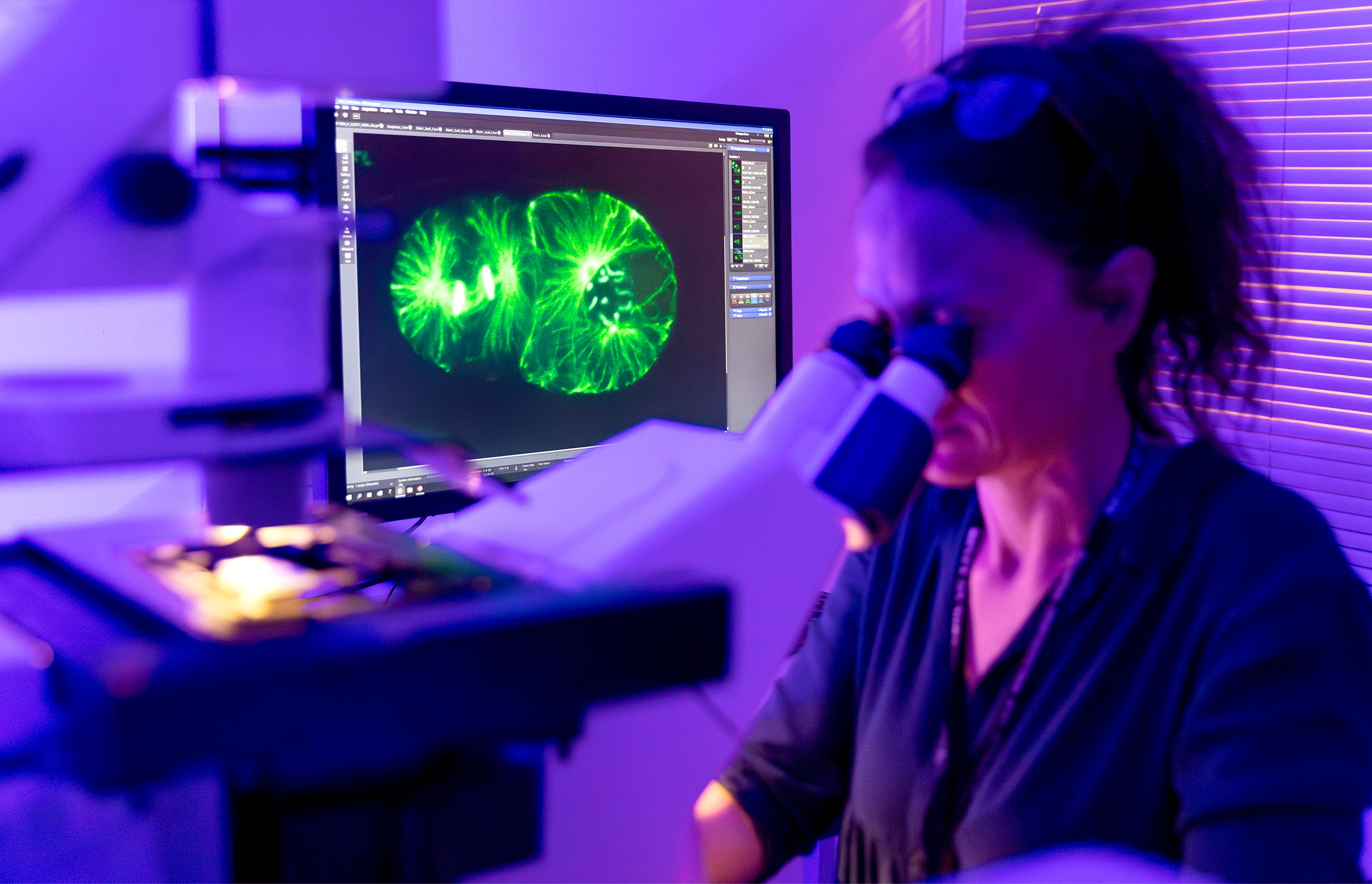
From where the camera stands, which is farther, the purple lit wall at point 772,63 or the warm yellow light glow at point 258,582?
the purple lit wall at point 772,63

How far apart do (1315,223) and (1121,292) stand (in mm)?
1280

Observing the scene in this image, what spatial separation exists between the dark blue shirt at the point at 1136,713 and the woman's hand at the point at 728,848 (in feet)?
A: 0.05

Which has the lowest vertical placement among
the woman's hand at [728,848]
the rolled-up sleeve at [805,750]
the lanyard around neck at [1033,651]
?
the woman's hand at [728,848]

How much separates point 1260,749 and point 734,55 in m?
1.37

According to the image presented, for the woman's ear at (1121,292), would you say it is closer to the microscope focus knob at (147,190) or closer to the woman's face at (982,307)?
the woman's face at (982,307)

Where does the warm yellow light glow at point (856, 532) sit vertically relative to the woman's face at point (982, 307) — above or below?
below

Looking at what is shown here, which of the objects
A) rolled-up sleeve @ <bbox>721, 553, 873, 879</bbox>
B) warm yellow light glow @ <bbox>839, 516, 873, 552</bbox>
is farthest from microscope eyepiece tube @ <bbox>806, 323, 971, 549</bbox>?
rolled-up sleeve @ <bbox>721, 553, 873, 879</bbox>

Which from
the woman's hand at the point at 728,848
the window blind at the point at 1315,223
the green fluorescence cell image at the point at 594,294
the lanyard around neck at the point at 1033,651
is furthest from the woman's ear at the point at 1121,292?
the window blind at the point at 1315,223

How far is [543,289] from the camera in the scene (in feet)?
4.40

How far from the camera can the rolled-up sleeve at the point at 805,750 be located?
1.06m

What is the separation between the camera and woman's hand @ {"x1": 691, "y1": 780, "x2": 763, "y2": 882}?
3.37 feet

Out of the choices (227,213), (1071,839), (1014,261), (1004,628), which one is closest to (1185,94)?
(1014,261)

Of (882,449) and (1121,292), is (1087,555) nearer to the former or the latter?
(1121,292)

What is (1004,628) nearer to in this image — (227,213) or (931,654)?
(931,654)
